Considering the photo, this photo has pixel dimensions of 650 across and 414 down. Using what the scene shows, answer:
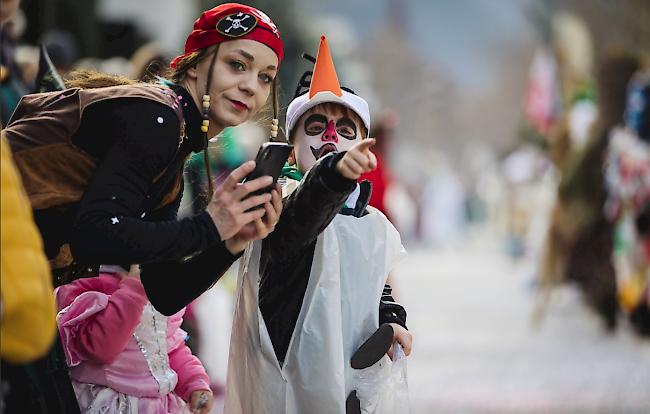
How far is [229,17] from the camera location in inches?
114

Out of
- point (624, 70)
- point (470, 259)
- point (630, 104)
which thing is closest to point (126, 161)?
point (630, 104)

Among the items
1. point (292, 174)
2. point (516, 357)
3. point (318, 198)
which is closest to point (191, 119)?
point (318, 198)

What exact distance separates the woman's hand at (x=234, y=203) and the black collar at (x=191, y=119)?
0.78 ft

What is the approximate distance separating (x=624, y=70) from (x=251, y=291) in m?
7.98

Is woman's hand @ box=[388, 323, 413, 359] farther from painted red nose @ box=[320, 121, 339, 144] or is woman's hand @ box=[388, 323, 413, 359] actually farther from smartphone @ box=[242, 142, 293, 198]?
smartphone @ box=[242, 142, 293, 198]

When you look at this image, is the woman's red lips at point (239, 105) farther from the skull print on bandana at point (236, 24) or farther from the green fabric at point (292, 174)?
the green fabric at point (292, 174)

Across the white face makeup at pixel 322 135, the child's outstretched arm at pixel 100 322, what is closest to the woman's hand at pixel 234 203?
the child's outstretched arm at pixel 100 322

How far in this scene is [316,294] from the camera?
121 inches

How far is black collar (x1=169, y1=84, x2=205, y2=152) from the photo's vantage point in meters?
2.78

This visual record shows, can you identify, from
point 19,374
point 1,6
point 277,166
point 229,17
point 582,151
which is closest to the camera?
point 1,6

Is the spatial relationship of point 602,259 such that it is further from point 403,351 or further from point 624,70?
point 403,351

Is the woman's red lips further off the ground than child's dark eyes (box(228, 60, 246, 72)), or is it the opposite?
child's dark eyes (box(228, 60, 246, 72))

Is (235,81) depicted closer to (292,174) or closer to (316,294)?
(292,174)

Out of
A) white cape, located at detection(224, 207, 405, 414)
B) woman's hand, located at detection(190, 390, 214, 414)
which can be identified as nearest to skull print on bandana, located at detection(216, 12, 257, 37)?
white cape, located at detection(224, 207, 405, 414)
